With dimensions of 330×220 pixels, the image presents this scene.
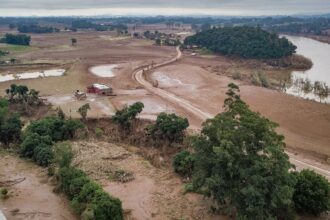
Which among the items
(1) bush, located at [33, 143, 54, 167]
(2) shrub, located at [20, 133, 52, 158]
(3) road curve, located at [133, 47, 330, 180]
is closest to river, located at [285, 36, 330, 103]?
(3) road curve, located at [133, 47, 330, 180]

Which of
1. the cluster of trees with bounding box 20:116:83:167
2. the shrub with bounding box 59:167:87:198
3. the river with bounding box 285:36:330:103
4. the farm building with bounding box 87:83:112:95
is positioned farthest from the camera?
the river with bounding box 285:36:330:103

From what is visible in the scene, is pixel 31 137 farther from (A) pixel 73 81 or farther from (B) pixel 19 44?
(B) pixel 19 44

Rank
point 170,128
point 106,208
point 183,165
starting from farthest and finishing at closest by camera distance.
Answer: point 170,128, point 183,165, point 106,208

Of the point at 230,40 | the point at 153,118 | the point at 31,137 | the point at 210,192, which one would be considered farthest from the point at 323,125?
the point at 230,40

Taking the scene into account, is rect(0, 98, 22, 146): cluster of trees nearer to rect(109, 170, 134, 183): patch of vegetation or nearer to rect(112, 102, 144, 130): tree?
rect(112, 102, 144, 130): tree

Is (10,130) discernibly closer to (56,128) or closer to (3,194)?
(56,128)

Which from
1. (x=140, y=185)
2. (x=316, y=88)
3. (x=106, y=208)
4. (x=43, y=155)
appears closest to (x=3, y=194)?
(x=43, y=155)
